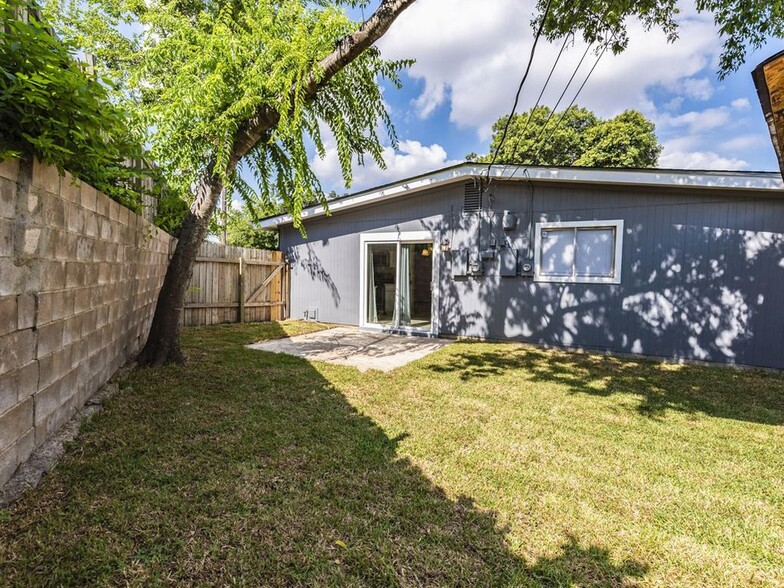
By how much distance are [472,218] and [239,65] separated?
4.77 m

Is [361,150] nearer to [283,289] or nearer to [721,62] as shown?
[721,62]

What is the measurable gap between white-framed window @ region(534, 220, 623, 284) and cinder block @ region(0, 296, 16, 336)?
266 inches

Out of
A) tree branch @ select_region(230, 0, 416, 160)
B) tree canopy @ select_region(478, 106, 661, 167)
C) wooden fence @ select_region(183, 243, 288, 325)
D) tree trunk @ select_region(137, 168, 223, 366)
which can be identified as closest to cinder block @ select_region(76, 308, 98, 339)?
tree trunk @ select_region(137, 168, 223, 366)

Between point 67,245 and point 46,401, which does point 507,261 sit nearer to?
point 67,245

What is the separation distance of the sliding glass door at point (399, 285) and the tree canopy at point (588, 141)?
34.3 feet

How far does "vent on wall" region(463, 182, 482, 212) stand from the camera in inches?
290

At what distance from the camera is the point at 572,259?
668 centimetres

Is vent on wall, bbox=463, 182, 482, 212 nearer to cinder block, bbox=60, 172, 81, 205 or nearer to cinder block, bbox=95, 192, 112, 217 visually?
cinder block, bbox=95, 192, 112, 217

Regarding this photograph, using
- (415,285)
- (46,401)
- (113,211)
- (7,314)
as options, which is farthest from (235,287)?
(7,314)

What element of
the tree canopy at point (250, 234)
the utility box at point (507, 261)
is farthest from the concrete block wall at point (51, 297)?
the tree canopy at point (250, 234)

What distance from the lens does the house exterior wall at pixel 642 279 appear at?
17.9ft

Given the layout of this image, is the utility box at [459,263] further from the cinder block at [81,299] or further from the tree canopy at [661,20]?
the cinder block at [81,299]

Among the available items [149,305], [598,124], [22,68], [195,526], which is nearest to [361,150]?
[149,305]

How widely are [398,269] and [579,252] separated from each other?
11.8ft
